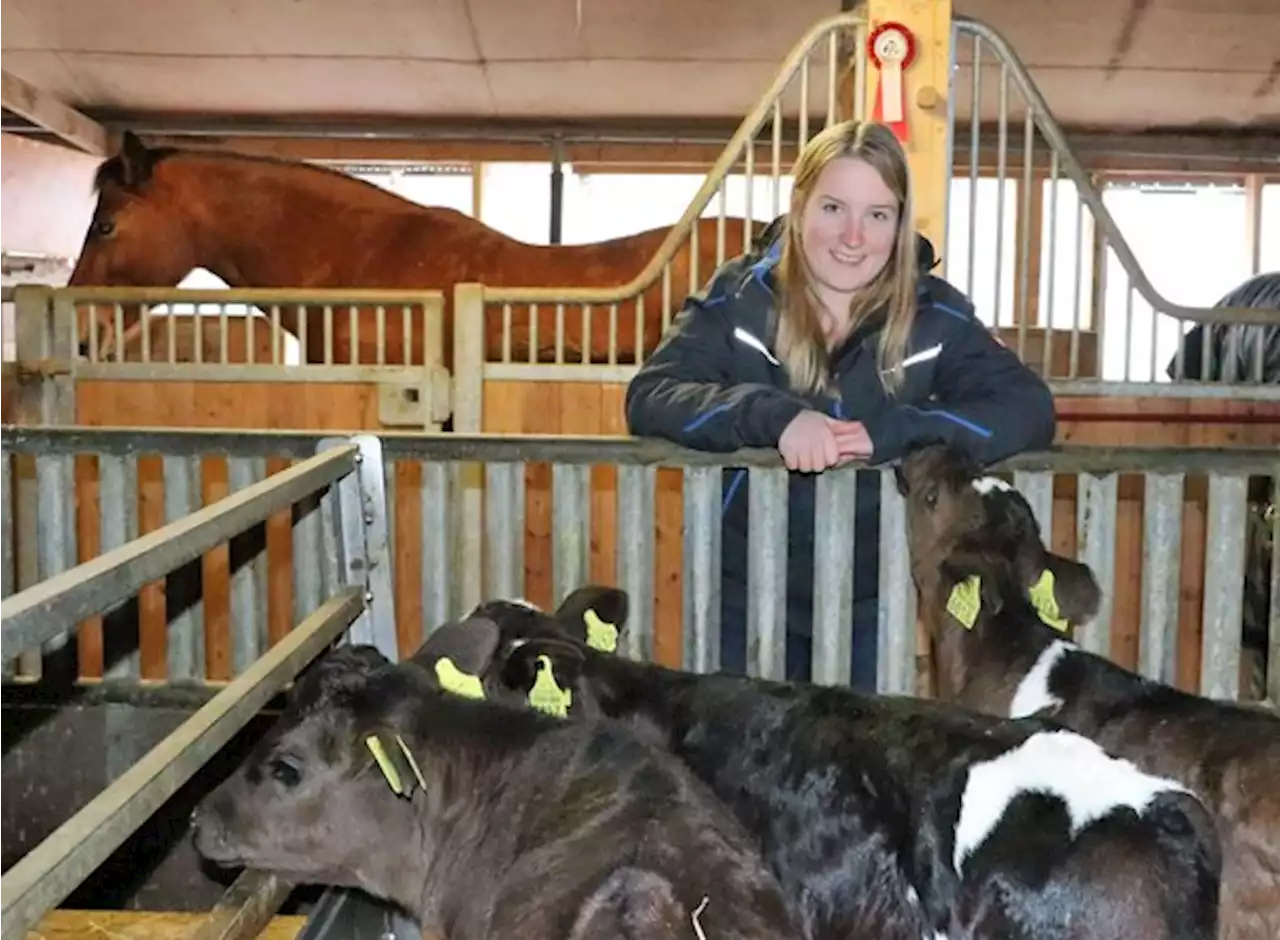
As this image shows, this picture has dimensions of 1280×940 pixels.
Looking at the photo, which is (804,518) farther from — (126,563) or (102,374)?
(102,374)

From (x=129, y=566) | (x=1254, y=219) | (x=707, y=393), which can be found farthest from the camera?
(x=1254, y=219)

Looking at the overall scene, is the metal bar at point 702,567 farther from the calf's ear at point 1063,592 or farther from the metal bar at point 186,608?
the metal bar at point 186,608

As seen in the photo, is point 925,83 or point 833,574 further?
point 925,83

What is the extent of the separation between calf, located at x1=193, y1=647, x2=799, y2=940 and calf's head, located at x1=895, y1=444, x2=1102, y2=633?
0.97m

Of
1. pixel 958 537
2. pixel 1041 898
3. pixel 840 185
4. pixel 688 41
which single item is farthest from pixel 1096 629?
pixel 688 41

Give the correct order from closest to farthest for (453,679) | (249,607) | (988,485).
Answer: (453,679), (988,485), (249,607)

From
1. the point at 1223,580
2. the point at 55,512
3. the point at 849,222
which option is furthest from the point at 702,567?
the point at 55,512

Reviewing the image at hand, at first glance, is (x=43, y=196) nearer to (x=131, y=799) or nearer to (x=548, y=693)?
(x=548, y=693)

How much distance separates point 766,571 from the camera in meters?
3.04

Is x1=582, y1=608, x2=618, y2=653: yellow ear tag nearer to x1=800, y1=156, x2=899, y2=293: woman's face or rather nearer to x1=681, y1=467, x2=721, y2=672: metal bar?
x1=681, y1=467, x2=721, y2=672: metal bar

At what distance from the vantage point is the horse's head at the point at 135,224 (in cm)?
665

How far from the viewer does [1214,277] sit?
9320mm

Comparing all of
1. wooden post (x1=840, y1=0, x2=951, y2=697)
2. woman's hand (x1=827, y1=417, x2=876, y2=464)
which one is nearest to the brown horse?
wooden post (x1=840, y1=0, x2=951, y2=697)

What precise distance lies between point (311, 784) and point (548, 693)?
42cm
